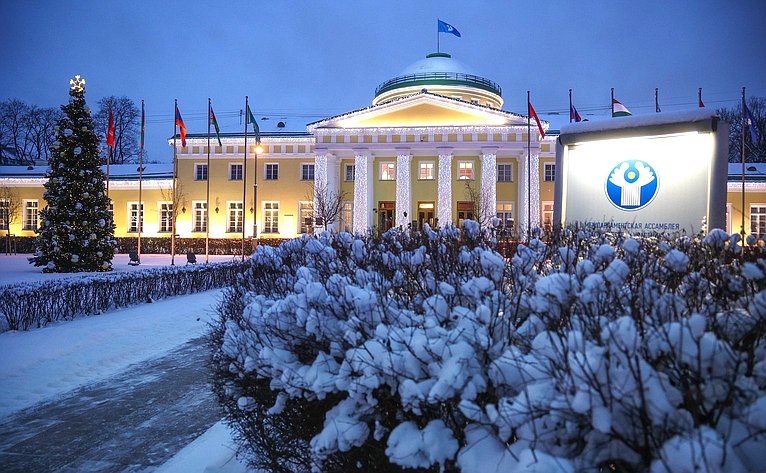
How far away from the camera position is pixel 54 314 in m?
11.0

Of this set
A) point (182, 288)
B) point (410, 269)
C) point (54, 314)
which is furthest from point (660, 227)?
point (182, 288)

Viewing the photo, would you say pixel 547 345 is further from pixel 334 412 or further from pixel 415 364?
pixel 334 412

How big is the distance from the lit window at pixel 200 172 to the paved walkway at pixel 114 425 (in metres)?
39.4

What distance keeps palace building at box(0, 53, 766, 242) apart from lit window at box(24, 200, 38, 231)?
9 centimetres

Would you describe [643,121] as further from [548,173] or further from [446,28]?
[446,28]

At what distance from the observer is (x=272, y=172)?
44906mm

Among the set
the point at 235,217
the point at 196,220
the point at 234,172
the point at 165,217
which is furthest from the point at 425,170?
the point at 165,217

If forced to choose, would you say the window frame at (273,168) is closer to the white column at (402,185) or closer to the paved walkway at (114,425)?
the white column at (402,185)

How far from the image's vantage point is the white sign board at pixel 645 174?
24.4 feet

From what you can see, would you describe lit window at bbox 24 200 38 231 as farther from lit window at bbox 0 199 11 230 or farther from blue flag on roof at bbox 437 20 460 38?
blue flag on roof at bbox 437 20 460 38

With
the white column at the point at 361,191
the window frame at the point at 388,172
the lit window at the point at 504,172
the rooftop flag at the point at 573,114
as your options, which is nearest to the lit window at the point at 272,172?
the white column at the point at 361,191

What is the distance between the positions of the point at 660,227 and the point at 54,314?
11826 mm

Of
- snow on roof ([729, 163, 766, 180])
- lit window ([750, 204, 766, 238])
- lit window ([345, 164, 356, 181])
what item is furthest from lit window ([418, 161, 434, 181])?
lit window ([750, 204, 766, 238])

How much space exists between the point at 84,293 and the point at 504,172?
114 ft
